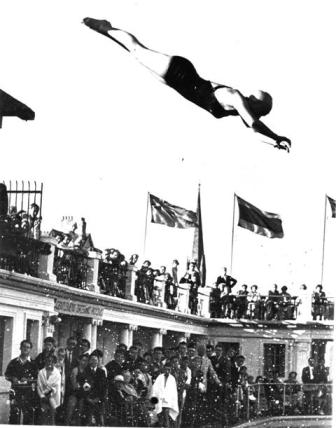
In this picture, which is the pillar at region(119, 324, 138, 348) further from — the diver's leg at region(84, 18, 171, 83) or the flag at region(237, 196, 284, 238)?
the diver's leg at region(84, 18, 171, 83)

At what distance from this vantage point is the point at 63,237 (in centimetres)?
800

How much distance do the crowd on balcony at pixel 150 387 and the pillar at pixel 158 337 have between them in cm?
4

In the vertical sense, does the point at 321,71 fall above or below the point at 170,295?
above

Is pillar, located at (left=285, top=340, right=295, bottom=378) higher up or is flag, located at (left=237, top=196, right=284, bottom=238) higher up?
flag, located at (left=237, top=196, right=284, bottom=238)

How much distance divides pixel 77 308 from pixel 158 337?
0.60 meters

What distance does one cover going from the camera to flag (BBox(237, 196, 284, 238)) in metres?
8.07

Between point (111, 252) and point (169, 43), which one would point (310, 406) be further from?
point (169, 43)

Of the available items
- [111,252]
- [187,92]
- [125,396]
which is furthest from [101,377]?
[187,92]

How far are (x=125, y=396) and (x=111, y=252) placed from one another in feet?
2.77

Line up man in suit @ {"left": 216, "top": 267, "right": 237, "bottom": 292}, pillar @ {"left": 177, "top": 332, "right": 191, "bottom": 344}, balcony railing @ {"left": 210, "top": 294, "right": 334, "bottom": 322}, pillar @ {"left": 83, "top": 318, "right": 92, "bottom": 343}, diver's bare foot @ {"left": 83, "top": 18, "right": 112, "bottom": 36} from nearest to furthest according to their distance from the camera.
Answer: diver's bare foot @ {"left": 83, "top": 18, "right": 112, "bottom": 36}
pillar @ {"left": 83, "top": 318, "right": 92, "bottom": 343}
balcony railing @ {"left": 210, "top": 294, "right": 334, "bottom": 322}
pillar @ {"left": 177, "top": 332, "right": 191, "bottom": 344}
man in suit @ {"left": 216, "top": 267, "right": 237, "bottom": 292}

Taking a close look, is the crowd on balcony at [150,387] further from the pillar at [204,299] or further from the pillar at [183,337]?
the pillar at [204,299]

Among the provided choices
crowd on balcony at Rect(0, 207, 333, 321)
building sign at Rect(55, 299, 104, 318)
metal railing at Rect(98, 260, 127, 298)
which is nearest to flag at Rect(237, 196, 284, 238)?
crowd on balcony at Rect(0, 207, 333, 321)

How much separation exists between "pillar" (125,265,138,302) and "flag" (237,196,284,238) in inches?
26.6

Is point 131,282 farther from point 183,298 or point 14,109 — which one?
point 14,109
